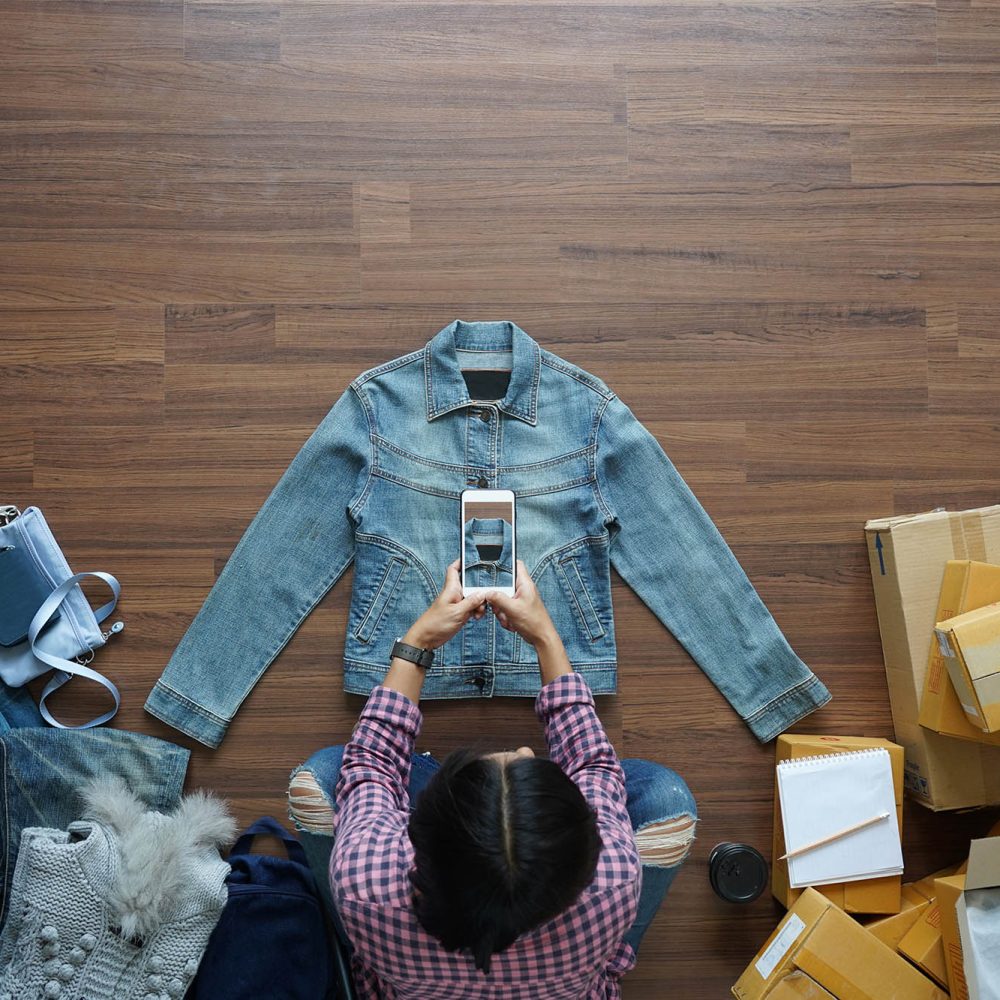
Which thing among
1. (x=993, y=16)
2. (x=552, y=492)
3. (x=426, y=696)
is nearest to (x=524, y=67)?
(x=552, y=492)

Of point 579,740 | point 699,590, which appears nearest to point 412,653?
point 579,740

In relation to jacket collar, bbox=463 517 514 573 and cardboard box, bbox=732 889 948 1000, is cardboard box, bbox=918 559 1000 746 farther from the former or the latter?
jacket collar, bbox=463 517 514 573

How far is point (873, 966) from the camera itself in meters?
1.57

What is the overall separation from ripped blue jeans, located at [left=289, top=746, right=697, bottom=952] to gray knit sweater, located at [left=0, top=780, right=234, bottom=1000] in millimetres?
205

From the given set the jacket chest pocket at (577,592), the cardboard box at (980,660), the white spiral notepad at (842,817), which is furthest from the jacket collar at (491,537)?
the cardboard box at (980,660)

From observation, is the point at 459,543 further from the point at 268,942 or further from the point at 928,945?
the point at 928,945

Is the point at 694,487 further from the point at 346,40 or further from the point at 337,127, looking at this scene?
the point at 346,40

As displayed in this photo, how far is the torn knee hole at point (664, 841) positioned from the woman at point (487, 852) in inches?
6.7

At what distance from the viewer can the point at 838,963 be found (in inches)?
61.3

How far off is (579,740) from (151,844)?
31.9 inches

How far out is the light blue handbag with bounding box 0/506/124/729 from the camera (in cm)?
176

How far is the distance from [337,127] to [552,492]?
0.94m

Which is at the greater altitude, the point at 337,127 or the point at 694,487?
the point at 337,127

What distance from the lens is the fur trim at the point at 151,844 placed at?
147 cm
